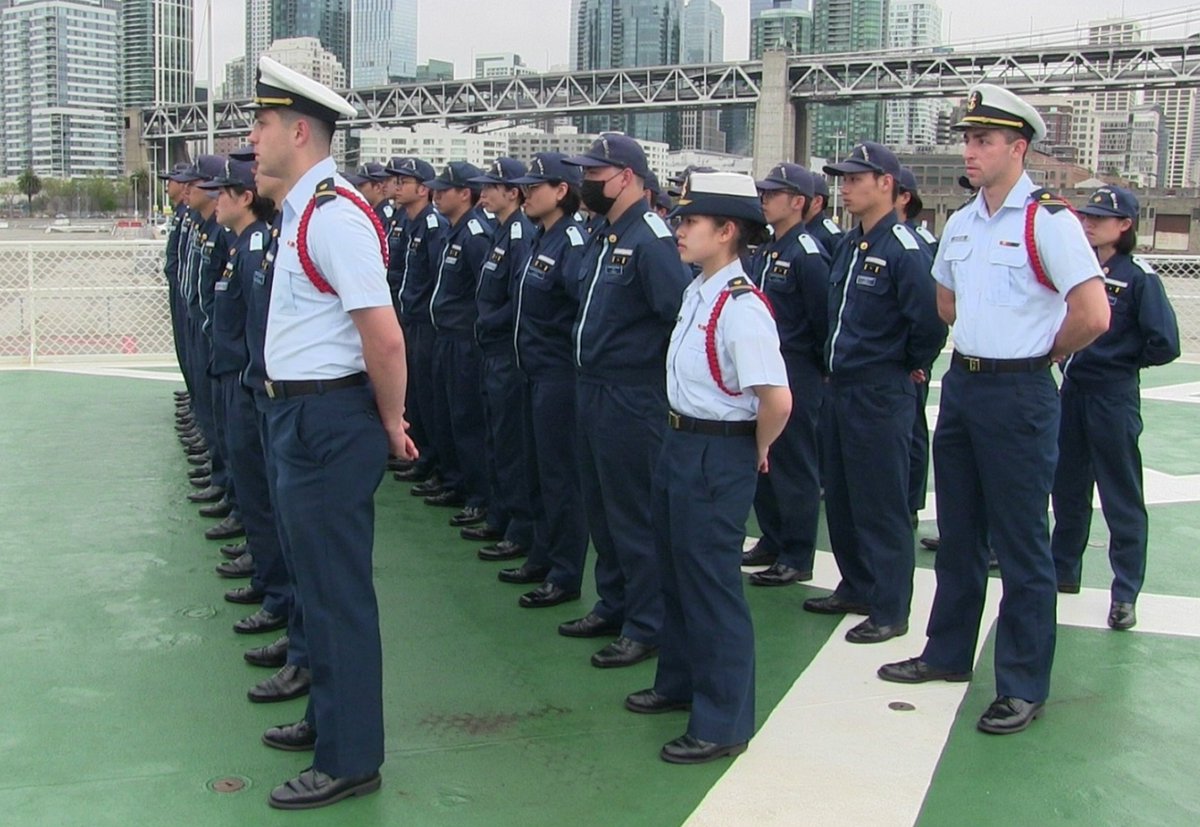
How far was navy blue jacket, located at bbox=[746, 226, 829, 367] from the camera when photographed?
554cm

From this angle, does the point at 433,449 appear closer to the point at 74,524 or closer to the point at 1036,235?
the point at 74,524

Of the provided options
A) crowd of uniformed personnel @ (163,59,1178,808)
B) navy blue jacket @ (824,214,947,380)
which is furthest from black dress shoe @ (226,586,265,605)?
navy blue jacket @ (824,214,947,380)

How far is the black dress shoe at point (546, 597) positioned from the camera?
16.9 ft

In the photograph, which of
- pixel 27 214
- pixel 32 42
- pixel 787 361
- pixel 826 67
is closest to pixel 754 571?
pixel 787 361

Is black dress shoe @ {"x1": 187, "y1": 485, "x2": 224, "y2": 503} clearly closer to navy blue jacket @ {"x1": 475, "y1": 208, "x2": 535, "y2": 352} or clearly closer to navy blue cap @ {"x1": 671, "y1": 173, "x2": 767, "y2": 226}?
navy blue jacket @ {"x1": 475, "y1": 208, "x2": 535, "y2": 352}

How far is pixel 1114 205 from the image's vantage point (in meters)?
5.10

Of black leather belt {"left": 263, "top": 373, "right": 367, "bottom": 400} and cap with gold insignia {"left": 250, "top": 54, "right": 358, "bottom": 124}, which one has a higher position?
cap with gold insignia {"left": 250, "top": 54, "right": 358, "bottom": 124}

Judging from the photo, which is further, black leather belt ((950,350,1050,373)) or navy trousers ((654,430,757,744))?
black leather belt ((950,350,1050,373))

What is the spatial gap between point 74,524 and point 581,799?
3.99 metres

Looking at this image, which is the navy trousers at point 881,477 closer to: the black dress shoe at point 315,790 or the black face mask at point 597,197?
the black face mask at point 597,197

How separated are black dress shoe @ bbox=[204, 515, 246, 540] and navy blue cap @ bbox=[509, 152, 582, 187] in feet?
7.29

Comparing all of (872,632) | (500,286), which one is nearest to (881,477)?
(872,632)

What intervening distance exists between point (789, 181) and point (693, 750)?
2.90m

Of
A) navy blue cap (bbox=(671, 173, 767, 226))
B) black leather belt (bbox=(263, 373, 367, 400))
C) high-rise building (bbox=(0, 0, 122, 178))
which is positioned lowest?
black leather belt (bbox=(263, 373, 367, 400))
